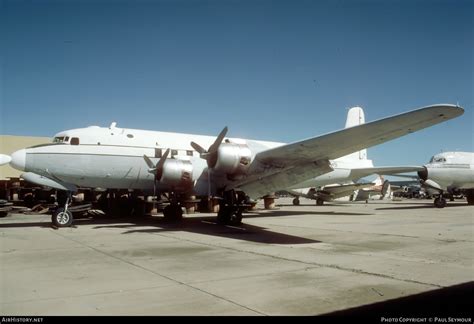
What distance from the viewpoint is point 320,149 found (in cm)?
1303

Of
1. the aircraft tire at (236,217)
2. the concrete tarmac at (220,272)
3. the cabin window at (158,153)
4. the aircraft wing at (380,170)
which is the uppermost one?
the cabin window at (158,153)

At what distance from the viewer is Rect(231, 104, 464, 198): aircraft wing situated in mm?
10281

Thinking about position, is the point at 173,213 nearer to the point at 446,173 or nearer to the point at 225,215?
the point at 225,215

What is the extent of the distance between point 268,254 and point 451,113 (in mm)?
6039

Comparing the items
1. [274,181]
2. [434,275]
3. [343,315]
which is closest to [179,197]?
[274,181]

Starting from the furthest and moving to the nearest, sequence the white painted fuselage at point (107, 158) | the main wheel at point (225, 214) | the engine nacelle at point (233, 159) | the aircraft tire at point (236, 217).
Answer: the main wheel at point (225, 214)
the aircraft tire at point (236, 217)
the white painted fuselage at point (107, 158)
the engine nacelle at point (233, 159)

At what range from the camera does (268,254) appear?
8.90 meters

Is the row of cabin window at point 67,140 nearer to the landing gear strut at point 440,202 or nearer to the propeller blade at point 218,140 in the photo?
the propeller blade at point 218,140

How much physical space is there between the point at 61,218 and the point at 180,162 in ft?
16.9

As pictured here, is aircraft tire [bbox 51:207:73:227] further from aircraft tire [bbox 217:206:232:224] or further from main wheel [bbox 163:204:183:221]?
aircraft tire [bbox 217:206:232:224]

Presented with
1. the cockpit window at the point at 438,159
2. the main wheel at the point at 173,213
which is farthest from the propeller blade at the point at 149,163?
the cockpit window at the point at 438,159

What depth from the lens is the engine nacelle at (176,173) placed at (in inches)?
579

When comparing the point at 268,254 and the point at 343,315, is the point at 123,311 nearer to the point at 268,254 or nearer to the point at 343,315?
the point at 343,315

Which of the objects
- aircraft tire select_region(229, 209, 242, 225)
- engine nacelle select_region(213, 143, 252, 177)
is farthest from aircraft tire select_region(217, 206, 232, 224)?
engine nacelle select_region(213, 143, 252, 177)
